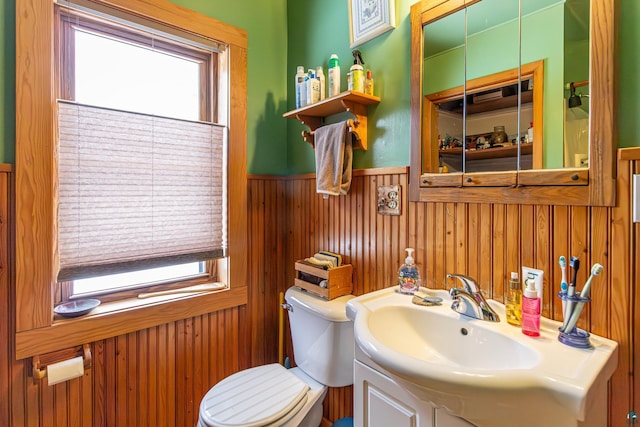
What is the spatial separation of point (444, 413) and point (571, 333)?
386 millimetres

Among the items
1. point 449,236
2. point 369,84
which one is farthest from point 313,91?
point 449,236

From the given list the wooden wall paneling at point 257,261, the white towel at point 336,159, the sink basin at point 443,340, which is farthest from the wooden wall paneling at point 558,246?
the wooden wall paneling at point 257,261

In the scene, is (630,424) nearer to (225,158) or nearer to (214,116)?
(225,158)

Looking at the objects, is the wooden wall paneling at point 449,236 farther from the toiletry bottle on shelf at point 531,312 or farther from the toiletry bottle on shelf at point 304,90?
the toiletry bottle on shelf at point 304,90

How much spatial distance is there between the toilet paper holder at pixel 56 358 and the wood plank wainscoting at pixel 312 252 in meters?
0.04

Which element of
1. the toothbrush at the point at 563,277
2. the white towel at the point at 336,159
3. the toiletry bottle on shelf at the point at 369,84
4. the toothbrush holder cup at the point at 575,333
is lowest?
the toothbrush holder cup at the point at 575,333

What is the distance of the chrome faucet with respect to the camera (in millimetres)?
993

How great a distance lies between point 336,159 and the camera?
1.51 metres

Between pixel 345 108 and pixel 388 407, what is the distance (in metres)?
1.23

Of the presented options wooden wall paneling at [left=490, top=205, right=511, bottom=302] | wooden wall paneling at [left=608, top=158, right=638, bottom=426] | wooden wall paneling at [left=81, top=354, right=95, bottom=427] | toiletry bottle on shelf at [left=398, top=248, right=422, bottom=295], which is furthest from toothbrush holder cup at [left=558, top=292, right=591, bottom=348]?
wooden wall paneling at [left=81, top=354, right=95, bottom=427]

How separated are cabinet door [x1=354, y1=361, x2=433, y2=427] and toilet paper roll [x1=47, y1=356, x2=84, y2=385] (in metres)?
1.07

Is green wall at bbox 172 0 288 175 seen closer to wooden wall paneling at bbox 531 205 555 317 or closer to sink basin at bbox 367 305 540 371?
sink basin at bbox 367 305 540 371

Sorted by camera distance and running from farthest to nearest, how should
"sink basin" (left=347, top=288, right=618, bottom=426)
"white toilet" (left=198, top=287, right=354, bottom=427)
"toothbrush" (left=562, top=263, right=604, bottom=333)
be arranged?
"white toilet" (left=198, top=287, right=354, bottom=427)
"toothbrush" (left=562, top=263, right=604, bottom=333)
"sink basin" (left=347, top=288, right=618, bottom=426)

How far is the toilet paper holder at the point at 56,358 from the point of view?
1.21m
